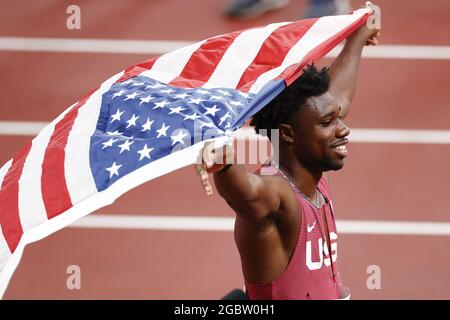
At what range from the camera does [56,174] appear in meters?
3.37

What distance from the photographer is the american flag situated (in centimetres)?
320

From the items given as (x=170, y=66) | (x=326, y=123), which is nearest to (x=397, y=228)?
(x=170, y=66)

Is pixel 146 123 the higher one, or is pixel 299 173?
pixel 146 123

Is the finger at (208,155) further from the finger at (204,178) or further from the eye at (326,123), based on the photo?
the eye at (326,123)

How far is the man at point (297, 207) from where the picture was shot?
3246mm

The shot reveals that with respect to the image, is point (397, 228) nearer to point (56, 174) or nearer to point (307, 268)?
point (307, 268)

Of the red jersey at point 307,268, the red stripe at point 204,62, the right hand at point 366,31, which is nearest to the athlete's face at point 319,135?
the red jersey at point 307,268

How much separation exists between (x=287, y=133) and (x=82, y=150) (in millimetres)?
746

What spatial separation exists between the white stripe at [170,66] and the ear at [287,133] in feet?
1.86

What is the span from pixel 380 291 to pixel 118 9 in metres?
2.84

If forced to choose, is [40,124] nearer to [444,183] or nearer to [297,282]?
[444,183]

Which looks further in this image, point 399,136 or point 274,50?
point 399,136

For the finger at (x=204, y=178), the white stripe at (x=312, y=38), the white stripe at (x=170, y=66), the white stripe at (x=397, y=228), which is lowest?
the white stripe at (x=397, y=228)

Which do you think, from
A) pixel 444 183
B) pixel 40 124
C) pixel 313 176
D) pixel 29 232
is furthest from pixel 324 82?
pixel 40 124
